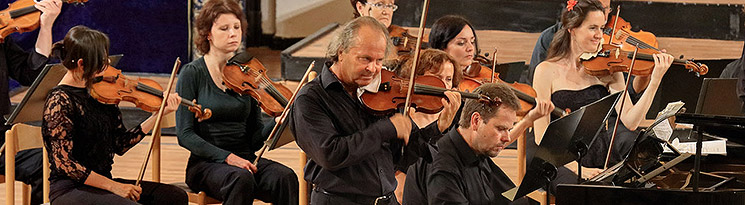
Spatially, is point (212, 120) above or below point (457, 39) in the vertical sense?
below

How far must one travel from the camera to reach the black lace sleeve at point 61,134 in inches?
114

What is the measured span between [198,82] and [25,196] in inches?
32.7

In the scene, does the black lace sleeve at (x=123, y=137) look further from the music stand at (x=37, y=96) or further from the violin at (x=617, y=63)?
the violin at (x=617, y=63)

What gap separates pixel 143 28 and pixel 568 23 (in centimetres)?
362

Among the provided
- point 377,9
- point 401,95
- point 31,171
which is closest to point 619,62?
point 377,9

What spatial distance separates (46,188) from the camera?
3250 mm

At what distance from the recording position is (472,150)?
2.89m

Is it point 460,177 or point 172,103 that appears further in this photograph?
point 172,103

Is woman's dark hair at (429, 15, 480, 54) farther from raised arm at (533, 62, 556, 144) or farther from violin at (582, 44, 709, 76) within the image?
violin at (582, 44, 709, 76)

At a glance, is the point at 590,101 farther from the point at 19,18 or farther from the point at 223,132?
the point at 19,18

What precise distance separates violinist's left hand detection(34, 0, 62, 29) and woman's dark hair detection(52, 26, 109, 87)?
0.92 m

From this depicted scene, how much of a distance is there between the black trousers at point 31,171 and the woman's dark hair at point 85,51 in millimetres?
662

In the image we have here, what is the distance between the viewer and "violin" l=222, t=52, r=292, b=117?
3461 mm

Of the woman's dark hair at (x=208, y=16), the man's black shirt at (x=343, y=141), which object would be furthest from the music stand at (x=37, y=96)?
the man's black shirt at (x=343, y=141)
